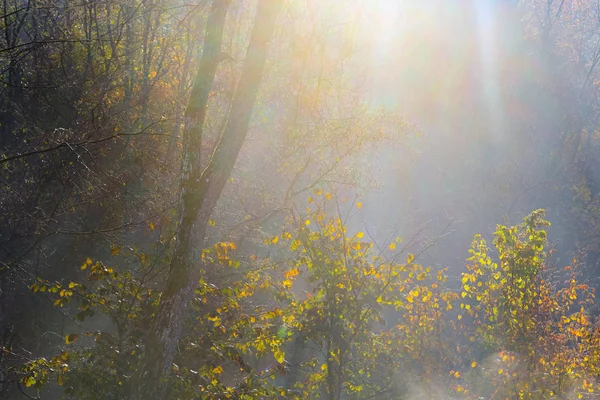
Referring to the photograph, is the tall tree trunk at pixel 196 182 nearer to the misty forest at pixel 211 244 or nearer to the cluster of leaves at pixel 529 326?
the misty forest at pixel 211 244

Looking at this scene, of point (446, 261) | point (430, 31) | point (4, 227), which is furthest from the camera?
point (430, 31)

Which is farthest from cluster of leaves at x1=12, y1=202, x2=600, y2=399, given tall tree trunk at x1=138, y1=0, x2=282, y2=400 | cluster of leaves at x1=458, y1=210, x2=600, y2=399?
tall tree trunk at x1=138, y1=0, x2=282, y2=400

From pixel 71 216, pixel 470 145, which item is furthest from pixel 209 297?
pixel 470 145

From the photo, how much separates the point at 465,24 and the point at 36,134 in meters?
36.2

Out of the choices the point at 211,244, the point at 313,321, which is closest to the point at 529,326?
the point at 313,321

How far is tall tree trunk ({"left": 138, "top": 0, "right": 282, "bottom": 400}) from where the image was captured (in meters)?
6.16

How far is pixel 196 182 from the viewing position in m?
6.55

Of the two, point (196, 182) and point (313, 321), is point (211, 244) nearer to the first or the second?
point (313, 321)

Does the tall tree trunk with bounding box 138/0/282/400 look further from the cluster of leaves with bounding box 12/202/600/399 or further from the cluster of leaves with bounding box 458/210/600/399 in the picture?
the cluster of leaves with bounding box 458/210/600/399

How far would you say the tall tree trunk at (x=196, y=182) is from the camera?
6156mm

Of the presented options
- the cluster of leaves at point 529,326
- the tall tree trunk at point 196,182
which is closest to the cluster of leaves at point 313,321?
the cluster of leaves at point 529,326

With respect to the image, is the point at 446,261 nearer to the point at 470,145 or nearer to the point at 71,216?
the point at 470,145

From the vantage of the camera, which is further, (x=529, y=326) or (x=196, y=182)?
(x=529, y=326)

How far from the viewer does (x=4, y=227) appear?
955cm
